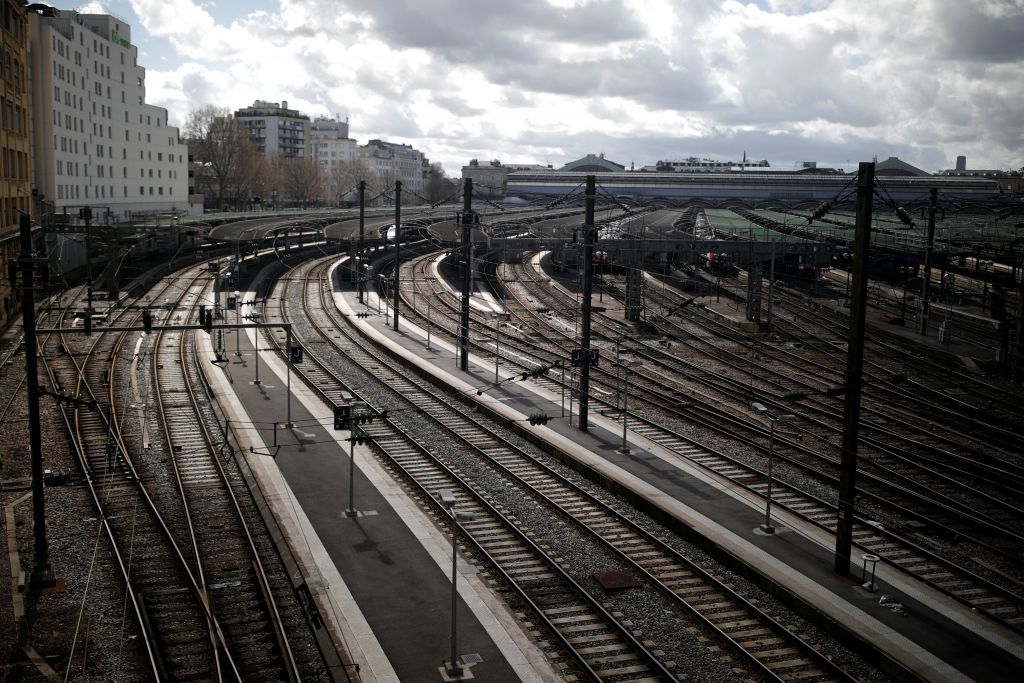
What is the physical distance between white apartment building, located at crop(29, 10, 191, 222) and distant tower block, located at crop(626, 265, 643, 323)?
32991 millimetres

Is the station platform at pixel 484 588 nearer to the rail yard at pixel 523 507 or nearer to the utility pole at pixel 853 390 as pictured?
the rail yard at pixel 523 507

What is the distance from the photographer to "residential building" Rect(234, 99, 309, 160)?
161m

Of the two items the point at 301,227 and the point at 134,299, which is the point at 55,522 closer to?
the point at 134,299

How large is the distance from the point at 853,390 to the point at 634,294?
2626 centimetres

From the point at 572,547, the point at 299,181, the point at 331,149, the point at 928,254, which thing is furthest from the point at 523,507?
the point at 331,149

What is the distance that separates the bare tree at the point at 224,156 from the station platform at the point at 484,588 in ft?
292

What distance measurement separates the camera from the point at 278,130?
529 ft

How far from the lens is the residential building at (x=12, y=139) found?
116ft

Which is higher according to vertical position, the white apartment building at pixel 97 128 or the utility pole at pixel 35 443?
the white apartment building at pixel 97 128

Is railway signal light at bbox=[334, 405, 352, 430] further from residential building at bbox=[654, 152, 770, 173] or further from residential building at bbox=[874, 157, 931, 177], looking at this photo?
residential building at bbox=[654, 152, 770, 173]

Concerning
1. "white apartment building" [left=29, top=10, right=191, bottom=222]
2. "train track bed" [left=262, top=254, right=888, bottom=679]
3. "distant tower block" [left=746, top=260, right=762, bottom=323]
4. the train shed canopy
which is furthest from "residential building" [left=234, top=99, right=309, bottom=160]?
"train track bed" [left=262, top=254, right=888, bottom=679]


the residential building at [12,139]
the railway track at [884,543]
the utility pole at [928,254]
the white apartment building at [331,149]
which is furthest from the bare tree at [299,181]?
the railway track at [884,543]

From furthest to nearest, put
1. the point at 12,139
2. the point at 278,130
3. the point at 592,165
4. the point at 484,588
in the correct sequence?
the point at 278,130 → the point at 592,165 → the point at 12,139 → the point at 484,588

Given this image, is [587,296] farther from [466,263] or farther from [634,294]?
[634,294]
